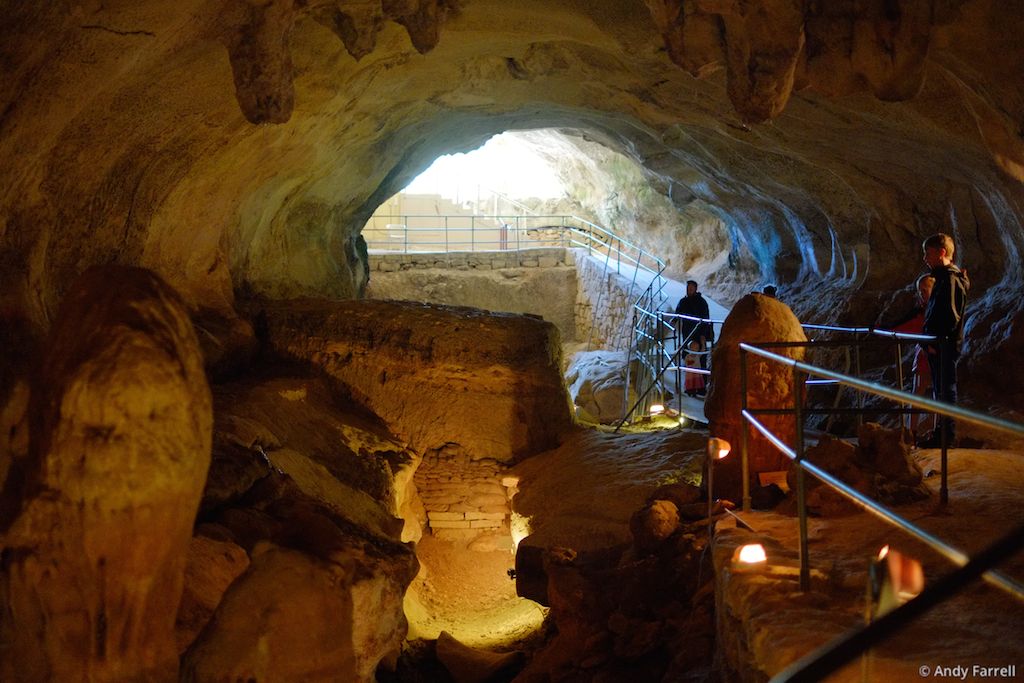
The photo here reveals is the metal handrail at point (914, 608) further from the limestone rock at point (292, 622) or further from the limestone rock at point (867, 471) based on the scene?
the limestone rock at point (867, 471)

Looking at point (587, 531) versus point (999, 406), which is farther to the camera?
point (999, 406)

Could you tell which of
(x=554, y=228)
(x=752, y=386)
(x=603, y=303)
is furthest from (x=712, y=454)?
(x=554, y=228)

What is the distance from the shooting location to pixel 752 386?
5672 mm

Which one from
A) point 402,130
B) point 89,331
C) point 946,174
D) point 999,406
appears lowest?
point 999,406

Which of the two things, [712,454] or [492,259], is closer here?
[712,454]

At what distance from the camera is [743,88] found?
6238 millimetres

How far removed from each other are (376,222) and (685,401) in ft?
59.2

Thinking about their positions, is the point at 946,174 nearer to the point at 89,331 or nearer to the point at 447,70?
the point at 447,70

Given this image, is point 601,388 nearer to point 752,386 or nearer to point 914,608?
point 752,386

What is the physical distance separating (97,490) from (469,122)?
10.3 metres

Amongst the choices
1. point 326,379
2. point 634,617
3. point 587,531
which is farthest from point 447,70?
point 634,617

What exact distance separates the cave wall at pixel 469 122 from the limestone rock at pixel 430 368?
1311 millimetres

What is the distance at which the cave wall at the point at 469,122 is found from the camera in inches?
222

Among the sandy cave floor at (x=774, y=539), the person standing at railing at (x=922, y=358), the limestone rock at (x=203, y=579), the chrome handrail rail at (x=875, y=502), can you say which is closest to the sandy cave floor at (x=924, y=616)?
the sandy cave floor at (x=774, y=539)
